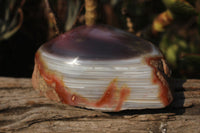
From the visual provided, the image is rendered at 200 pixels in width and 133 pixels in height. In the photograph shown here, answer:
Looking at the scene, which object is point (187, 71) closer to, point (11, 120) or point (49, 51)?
point (49, 51)

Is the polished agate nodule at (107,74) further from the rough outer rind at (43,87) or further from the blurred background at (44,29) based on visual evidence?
the blurred background at (44,29)

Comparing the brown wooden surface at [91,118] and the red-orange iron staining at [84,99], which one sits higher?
the red-orange iron staining at [84,99]

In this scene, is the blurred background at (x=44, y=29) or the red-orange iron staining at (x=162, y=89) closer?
the red-orange iron staining at (x=162, y=89)

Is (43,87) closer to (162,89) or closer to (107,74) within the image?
(107,74)

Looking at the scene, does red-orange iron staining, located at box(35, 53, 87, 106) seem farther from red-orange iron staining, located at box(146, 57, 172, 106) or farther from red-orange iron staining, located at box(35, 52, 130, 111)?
red-orange iron staining, located at box(146, 57, 172, 106)

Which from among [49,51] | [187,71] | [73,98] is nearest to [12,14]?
[49,51]

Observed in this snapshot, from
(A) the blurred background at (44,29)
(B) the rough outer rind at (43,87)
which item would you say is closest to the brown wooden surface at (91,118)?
(B) the rough outer rind at (43,87)
